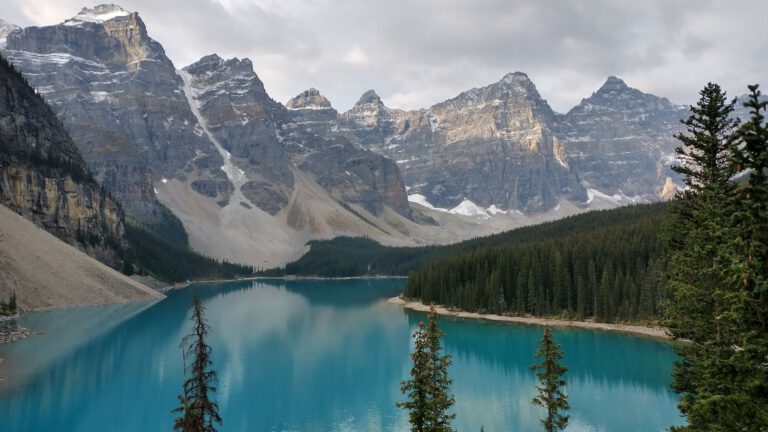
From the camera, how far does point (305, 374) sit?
58781 millimetres

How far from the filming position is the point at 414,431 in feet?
72.5

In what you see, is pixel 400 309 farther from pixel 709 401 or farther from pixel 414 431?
pixel 709 401

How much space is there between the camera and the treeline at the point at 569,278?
85.6 meters

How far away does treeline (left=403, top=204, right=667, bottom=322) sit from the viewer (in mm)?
85562

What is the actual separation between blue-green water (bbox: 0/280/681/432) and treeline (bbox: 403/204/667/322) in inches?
351

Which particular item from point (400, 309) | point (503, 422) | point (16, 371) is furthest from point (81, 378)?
point (400, 309)

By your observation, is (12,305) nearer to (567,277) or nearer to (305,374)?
(305,374)

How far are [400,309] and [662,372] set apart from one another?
61.3 m

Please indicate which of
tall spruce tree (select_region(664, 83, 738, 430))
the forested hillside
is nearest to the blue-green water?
the forested hillside

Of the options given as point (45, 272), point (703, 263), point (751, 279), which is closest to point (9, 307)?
point (45, 272)

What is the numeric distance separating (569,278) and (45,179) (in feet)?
379

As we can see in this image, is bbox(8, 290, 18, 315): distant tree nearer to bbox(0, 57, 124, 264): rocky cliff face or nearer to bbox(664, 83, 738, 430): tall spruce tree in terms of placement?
bbox(0, 57, 124, 264): rocky cliff face

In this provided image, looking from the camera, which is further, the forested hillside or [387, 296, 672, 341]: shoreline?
the forested hillside

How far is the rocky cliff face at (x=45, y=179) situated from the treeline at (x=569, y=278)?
86.8 meters
